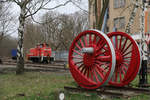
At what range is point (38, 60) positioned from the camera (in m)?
27.2

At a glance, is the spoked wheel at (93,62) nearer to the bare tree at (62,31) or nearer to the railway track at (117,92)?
the railway track at (117,92)

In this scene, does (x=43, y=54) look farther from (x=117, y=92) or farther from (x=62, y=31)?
(x=62, y=31)

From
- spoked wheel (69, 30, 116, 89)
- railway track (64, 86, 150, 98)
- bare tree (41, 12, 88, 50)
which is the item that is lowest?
railway track (64, 86, 150, 98)

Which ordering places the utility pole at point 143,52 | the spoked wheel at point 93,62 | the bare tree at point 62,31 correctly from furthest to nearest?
1. the bare tree at point 62,31
2. the utility pole at point 143,52
3. the spoked wheel at point 93,62

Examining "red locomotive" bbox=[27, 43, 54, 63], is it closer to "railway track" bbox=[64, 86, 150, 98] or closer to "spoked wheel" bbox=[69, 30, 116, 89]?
"spoked wheel" bbox=[69, 30, 116, 89]

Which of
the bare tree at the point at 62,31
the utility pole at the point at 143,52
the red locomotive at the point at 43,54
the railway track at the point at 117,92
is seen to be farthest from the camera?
the bare tree at the point at 62,31

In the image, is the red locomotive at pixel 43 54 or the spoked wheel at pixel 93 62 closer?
the spoked wheel at pixel 93 62

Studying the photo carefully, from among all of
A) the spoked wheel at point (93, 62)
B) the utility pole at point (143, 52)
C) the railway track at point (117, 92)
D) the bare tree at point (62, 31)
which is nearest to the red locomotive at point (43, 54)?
the utility pole at point (143, 52)

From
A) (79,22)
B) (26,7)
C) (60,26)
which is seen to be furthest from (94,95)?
(79,22)

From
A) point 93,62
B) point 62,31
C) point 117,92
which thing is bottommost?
point 117,92

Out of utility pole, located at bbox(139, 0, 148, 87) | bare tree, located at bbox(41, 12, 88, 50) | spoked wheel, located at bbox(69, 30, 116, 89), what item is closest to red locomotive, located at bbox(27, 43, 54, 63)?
utility pole, located at bbox(139, 0, 148, 87)

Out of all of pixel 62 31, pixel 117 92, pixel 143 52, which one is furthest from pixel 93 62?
pixel 62 31

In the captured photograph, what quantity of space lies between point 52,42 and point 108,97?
4472 centimetres

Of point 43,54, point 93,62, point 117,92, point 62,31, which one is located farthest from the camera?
point 62,31
